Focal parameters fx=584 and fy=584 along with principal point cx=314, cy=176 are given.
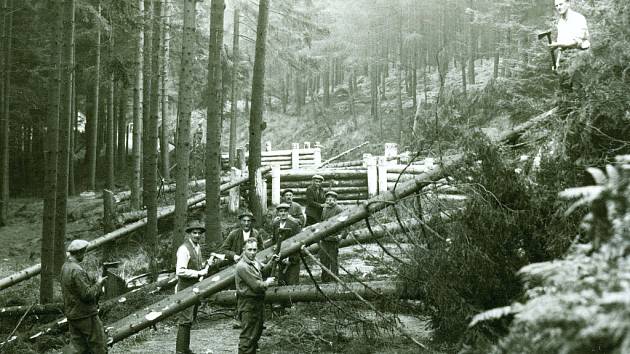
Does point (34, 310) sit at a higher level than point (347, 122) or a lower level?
lower

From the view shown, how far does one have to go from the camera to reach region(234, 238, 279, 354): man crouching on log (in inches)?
295

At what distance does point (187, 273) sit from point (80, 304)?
1762 mm

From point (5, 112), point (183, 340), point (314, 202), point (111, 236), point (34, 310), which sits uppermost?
point (5, 112)

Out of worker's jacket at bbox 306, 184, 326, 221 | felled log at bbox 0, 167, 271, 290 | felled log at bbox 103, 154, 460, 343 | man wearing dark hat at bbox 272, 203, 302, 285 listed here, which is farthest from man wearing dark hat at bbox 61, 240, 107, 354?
felled log at bbox 0, 167, 271, 290

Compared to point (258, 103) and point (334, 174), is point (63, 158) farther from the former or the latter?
point (334, 174)

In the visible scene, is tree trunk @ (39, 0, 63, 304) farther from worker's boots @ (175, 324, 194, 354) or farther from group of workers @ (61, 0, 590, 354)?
worker's boots @ (175, 324, 194, 354)

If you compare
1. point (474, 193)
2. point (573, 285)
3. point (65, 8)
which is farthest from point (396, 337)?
point (65, 8)

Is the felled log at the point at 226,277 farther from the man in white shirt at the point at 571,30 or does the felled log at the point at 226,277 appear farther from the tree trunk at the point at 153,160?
the tree trunk at the point at 153,160

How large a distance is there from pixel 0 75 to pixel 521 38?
74.3ft

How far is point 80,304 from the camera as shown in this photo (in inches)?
283

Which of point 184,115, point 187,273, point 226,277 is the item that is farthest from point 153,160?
point 226,277

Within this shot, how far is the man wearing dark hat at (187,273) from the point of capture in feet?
27.7

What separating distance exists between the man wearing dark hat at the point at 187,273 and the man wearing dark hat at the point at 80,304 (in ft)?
4.26

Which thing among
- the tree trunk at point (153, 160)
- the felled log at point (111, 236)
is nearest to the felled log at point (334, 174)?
the felled log at point (111, 236)
